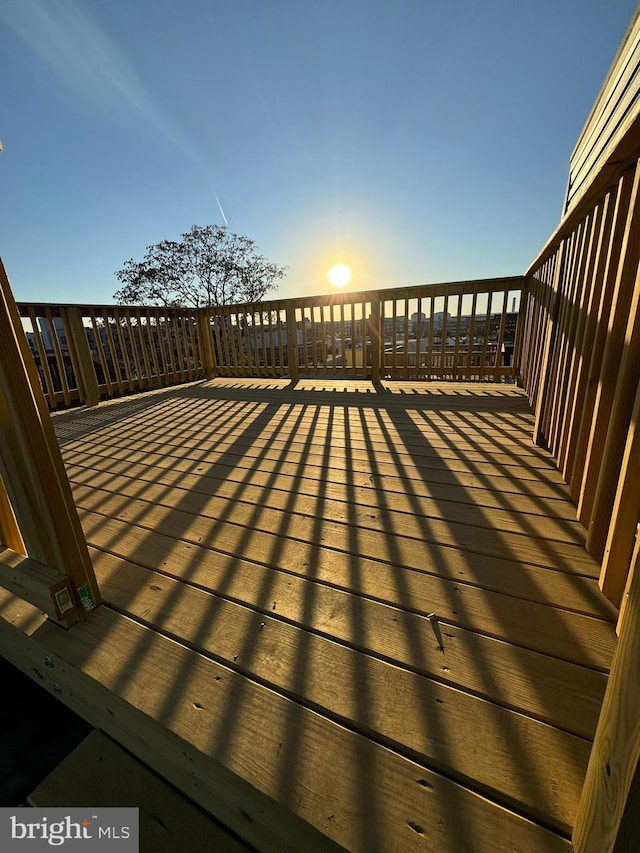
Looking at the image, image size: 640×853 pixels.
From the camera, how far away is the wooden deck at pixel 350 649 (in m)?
0.57

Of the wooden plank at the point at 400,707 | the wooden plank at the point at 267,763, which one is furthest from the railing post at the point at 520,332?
the wooden plank at the point at 267,763

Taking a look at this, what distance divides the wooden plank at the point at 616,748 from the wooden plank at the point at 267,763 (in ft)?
0.43

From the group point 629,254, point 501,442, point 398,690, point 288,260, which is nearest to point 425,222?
point 288,260

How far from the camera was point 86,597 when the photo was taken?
0.97 meters

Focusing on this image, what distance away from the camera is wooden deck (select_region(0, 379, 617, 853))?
0.57 metres

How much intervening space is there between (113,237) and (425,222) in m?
8.88

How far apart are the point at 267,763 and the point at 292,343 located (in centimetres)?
419

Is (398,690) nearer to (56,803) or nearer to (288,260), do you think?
(56,803)

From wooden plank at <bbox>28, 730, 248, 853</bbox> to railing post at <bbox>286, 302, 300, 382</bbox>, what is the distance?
4052mm

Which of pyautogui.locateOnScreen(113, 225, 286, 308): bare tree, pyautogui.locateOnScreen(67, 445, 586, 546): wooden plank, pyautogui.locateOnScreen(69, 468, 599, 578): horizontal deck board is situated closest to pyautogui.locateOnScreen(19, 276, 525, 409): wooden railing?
pyautogui.locateOnScreen(67, 445, 586, 546): wooden plank

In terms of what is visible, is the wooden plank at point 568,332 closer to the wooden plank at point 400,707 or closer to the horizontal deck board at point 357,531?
the horizontal deck board at point 357,531

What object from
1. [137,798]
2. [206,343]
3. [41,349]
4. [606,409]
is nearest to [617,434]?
[606,409]

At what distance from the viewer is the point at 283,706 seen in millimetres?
710

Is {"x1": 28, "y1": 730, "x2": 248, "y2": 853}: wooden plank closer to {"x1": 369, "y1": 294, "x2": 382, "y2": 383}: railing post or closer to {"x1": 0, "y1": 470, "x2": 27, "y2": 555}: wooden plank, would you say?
{"x1": 0, "y1": 470, "x2": 27, "y2": 555}: wooden plank
